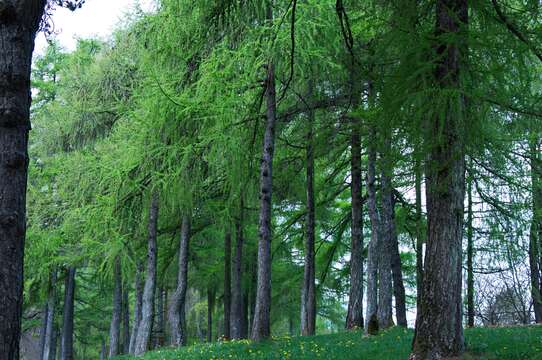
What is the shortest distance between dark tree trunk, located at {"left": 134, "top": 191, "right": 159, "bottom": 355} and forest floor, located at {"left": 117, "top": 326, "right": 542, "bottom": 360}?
3004 mm

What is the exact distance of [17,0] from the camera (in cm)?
395

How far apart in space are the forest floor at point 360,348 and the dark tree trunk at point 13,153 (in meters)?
6.10

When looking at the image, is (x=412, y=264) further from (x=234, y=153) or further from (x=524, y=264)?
(x=234, y=153)

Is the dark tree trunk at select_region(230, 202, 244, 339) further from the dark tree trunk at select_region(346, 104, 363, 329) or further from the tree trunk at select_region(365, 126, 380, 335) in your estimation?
the tree trunk at select_region(365, 126, 380, 335)

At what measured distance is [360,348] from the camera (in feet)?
32.6

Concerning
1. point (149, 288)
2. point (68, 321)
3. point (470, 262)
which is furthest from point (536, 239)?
point (68, 321)

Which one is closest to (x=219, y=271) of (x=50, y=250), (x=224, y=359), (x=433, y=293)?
(x=50, y=250)

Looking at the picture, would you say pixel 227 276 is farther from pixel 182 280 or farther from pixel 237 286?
pixel 182 280

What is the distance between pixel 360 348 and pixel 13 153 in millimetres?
7495

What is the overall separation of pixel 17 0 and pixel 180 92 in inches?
416

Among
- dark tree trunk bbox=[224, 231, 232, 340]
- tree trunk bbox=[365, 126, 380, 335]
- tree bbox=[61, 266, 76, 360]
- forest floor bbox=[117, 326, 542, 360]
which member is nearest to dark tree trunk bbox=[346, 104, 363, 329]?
tree trunk bbox=[365, 126, 380, 335]

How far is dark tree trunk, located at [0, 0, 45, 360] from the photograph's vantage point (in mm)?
3795

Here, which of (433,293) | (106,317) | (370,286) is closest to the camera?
(433,293)

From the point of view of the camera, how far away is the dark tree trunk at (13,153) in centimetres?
379
